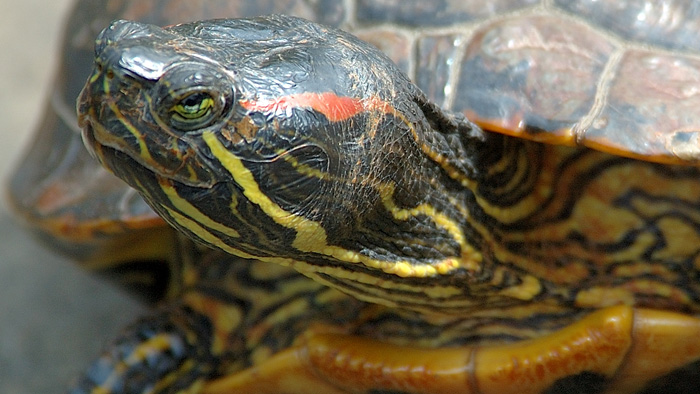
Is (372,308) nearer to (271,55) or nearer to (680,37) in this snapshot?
(271,55)

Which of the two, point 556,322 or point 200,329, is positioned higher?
point 556,322

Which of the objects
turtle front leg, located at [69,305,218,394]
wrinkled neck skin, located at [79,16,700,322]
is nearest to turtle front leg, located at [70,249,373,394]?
turtle front leg, located at [69,305,218,394]

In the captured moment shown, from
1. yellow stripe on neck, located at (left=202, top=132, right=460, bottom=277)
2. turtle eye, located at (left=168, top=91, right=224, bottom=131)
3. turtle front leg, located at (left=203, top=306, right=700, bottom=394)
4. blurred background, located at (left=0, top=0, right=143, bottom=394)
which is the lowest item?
blurred background, located at (left=0, top=0, right=143, bottom=394)

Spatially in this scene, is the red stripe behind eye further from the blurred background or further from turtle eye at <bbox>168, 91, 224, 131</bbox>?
the blurred background

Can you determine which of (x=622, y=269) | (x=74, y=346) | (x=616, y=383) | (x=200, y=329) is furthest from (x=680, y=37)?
(x=74, y=346)

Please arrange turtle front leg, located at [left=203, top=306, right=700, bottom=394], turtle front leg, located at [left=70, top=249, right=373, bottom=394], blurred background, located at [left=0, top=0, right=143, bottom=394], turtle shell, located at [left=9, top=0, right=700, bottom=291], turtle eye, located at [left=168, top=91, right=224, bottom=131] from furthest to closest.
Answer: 1. blurred background, located at [left=0, top=0, right=143, bottom=394]
2. turtle front leg, located at [left=70, top=249, right=373, bottom=394]
3. turtle front leg, located at [left=203, top=306, right=700, bottom=394]
4. turtle shell, located at [left=9, top=0, right=700, bottom=291]
5. turtle eye, located at [left=168, top=91, right=224, bottom=131]

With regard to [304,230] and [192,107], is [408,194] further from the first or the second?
[192,107]

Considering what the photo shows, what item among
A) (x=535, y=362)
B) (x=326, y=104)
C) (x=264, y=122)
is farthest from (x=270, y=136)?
(x=535, y=362)
